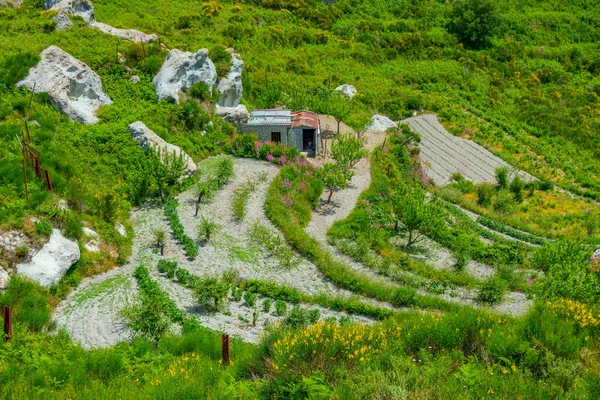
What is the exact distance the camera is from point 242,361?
43.5 ft

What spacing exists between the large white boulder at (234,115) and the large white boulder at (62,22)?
14008 mm

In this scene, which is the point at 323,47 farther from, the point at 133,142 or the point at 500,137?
the point at 133,142

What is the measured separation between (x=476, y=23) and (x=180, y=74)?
48351mm

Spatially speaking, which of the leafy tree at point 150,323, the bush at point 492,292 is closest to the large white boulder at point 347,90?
the bush at point 492,292

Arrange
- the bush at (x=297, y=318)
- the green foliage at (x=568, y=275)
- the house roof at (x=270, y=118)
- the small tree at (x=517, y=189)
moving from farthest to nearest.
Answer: the small tree at (x=517, y=189), the house roof at (x=270, y=118), the green foliage at (x=568, y=275), the bush at (x=297, y=318)

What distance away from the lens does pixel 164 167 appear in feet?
95.7

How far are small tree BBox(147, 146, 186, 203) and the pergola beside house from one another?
9.11 meters

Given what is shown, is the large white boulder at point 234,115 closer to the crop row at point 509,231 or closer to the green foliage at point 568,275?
the crop row at point 509,231

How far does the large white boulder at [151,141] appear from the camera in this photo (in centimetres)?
3114

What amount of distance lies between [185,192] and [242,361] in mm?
18717

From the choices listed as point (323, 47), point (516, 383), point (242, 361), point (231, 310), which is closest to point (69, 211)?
point (231, 310)

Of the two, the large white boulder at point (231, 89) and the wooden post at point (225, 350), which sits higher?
the large white boulder at point (231, 89)

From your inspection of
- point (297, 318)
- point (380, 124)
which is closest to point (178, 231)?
point (297, 318)

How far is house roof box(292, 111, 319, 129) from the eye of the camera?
38.7m
